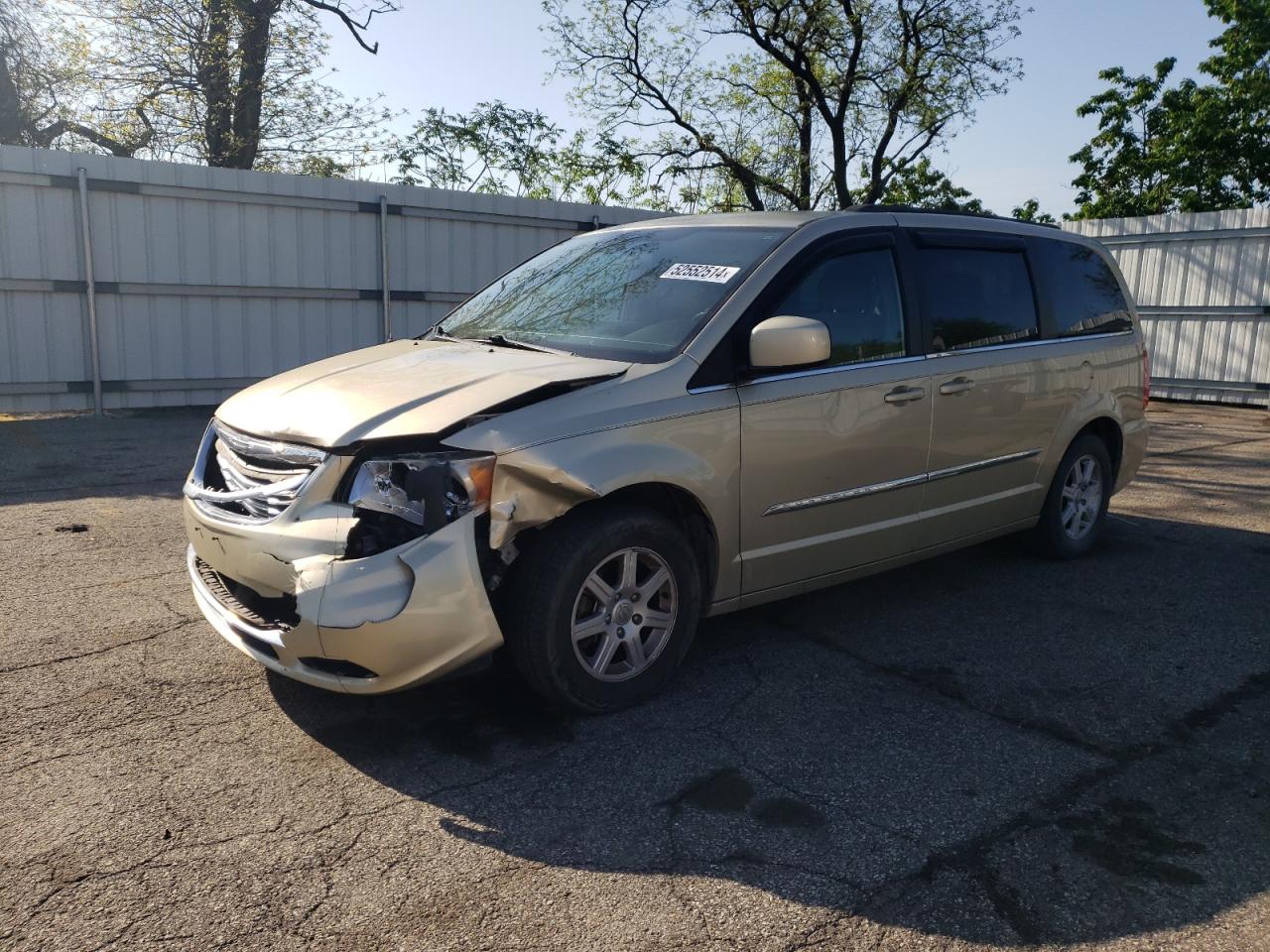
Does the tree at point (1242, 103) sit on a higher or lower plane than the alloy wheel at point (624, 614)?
higher

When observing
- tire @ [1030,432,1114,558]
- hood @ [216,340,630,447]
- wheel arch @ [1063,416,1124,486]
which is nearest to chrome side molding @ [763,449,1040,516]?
tire @ [1030,432,1114,558]

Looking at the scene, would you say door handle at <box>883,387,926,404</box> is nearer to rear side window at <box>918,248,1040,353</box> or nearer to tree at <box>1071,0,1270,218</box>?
rear side window at <box>918,248,1040,353</box>

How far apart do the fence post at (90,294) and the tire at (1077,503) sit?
381 inches

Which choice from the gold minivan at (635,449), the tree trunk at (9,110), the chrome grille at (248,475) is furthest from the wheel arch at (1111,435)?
the tree trunk at (9,110)

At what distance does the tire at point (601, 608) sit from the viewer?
3.37 metres

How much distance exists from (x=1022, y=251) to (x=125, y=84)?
19.8 metres

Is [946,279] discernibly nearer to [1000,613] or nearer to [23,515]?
[1000,613]

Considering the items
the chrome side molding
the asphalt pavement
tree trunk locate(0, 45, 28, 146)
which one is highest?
tree trunk locate(0, 45, 28, 146)

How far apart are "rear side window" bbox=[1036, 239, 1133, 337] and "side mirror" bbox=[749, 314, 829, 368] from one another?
2176 mm

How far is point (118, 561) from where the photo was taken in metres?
5.44

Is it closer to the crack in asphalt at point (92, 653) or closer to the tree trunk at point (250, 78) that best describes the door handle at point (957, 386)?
the crack in asphalt at point (92, 653)

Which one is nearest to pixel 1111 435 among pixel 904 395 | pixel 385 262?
pixel 904 395

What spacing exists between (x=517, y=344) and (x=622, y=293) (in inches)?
20.5

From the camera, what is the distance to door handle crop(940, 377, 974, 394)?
15.4 feet
